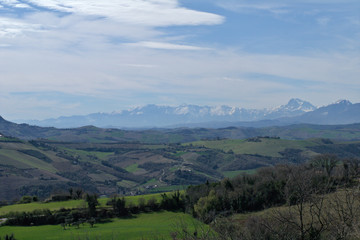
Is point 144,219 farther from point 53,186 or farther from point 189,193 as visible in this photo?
point 53,186

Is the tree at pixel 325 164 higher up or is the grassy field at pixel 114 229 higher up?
the tree at pixel 325 164

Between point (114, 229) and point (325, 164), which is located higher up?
point (325, 164)

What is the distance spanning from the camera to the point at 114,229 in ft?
186

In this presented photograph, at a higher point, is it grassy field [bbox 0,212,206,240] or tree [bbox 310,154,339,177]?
tree [bbox 310,154,339,177]

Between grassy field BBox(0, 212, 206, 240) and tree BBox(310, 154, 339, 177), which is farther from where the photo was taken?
tree BBox(310, 154, 339, 177)

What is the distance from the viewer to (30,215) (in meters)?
66.1

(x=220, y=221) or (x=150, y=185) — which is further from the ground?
(x=220, y=221)

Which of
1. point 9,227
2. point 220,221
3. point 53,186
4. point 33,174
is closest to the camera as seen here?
Result: point 220,221

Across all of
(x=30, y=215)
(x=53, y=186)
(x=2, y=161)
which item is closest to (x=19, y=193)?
(x=53, y=186)

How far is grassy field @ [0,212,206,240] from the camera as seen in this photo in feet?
168

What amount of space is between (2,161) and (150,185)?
258 ft

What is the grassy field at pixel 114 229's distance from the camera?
5114cm

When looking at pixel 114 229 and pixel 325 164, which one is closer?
pixel 114 229

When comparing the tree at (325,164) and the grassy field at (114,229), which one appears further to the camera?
the tree at (325,164)
